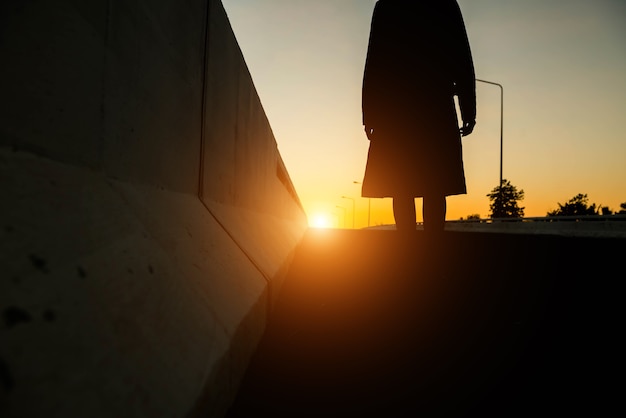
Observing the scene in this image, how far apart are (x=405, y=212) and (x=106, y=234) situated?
443 cm

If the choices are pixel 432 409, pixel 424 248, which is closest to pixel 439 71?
pixel 424 248

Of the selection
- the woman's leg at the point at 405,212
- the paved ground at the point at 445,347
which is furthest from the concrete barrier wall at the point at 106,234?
the woman's leg at the point at 405,212

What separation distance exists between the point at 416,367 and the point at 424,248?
10.3 feet

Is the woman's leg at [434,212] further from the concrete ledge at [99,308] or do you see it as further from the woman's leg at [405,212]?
the concrete ledge at [99,308]

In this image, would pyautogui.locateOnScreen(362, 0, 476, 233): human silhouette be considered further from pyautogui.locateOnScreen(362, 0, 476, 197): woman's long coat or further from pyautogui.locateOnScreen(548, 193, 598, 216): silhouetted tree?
pyautogui.locateOnScreen(548, 193, 598, 216): silhouetted tree

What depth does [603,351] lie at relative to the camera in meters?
1.77

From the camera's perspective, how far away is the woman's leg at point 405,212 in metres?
5.05

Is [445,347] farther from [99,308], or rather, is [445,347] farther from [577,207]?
[577,207]

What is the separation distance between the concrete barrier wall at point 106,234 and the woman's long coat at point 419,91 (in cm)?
313

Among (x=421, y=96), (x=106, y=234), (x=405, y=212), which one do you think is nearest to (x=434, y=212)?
(x=405, y=212)

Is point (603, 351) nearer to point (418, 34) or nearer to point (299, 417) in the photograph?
point (299, 417)

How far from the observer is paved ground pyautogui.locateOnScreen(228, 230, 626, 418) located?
1.41 meters

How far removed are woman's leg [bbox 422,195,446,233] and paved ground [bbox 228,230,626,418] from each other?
120cm

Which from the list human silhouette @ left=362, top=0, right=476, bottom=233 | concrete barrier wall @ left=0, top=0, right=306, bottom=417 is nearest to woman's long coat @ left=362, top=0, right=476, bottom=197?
human silhouette @ left=362, top=0, right=476, bottom=233
